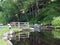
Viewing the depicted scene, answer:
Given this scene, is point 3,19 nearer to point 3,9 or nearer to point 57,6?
point 3,9

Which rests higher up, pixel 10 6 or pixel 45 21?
pixel 10 6

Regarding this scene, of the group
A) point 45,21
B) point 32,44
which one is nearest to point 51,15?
point 45,21

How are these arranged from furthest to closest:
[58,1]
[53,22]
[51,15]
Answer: [58,1] < [51,15] < [53,22]

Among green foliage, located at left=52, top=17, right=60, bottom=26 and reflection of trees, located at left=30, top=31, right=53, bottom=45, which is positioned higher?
green foliage, located at left=52, top=17, right=60, bottom=26

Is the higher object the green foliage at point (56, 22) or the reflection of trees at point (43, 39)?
the green foliage at point (56, 22)

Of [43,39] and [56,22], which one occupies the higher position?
[56,22]

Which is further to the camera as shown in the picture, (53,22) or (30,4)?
(30,4)

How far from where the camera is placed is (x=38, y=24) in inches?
1309

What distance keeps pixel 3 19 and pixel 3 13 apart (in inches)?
49.0

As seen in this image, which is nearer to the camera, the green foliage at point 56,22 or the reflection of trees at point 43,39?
the reflection of trees at point 43,39

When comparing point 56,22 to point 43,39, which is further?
point 56,22

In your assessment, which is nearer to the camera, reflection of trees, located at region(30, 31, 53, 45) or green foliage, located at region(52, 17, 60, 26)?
reflection of trees, located at region(30, 31, 53, 45)

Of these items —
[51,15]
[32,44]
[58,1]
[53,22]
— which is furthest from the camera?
[58,1]

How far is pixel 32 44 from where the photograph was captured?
17.1m
